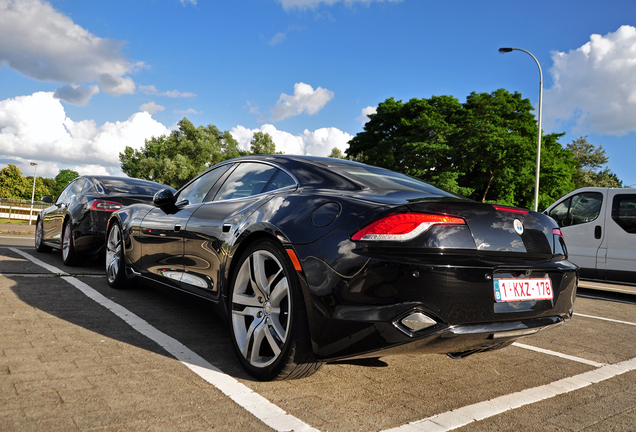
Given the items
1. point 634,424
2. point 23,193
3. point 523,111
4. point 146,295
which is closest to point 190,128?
point 523,111

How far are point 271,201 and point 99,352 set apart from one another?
1.45 metres

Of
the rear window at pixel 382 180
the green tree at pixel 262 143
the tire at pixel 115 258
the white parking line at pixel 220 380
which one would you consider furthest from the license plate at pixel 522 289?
the green tree at pixel 262 143

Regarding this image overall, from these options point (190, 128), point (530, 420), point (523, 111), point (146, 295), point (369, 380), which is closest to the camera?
point (530, 420)

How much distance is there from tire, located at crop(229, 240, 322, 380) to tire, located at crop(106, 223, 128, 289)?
259 cm

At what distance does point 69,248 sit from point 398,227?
6.06 metres

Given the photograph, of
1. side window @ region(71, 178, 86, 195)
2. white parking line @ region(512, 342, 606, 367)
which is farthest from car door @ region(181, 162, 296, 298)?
side window @ region(71, 178, 86, 195)

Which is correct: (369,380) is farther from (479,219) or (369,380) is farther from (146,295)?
(146,295)

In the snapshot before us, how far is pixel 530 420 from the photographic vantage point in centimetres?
242

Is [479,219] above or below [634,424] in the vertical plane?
above

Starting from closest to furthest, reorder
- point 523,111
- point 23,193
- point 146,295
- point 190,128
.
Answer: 1. point 146,295
2. point 523,111
3. point 190,128
4. point 23,193

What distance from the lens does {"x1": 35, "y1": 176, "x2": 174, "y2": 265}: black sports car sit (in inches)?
260

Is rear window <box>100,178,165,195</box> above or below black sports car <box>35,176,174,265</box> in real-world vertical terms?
above

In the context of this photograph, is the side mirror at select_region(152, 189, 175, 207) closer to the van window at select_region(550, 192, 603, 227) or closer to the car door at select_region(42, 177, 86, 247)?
the car door at select_region(42, 177, 86, 247)

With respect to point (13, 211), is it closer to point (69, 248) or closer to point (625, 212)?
point (69, 248)
